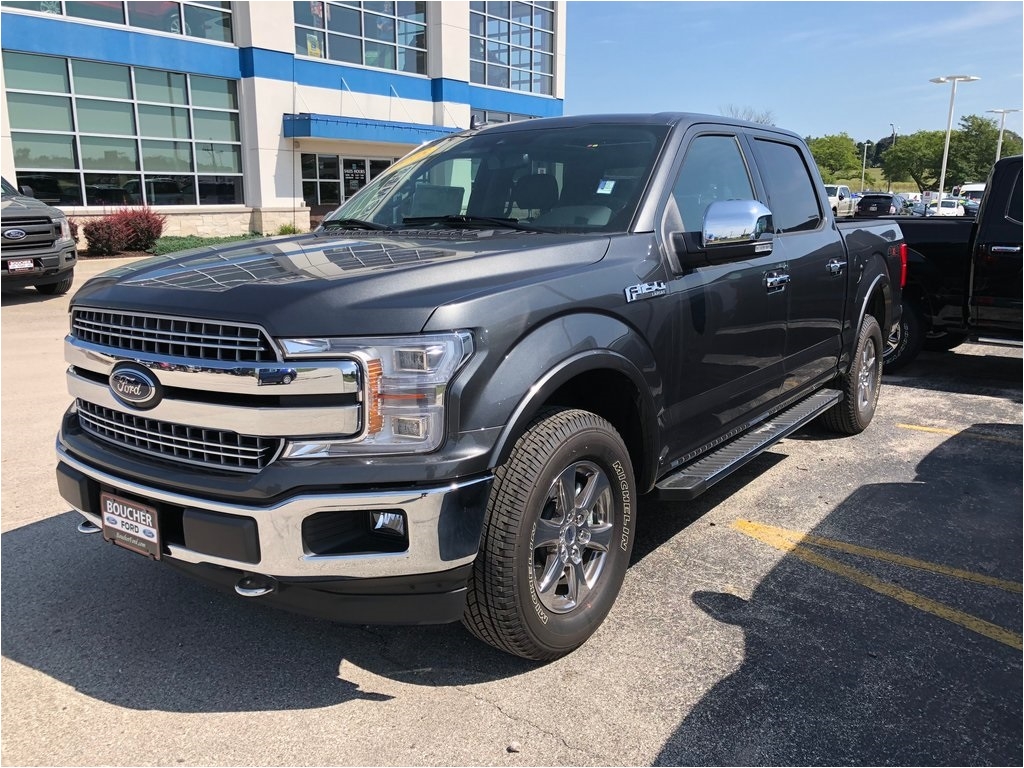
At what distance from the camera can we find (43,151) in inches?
743

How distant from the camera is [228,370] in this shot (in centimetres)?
250

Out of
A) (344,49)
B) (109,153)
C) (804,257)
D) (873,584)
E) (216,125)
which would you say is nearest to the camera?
(873,584)

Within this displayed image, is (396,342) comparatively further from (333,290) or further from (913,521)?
(913,521)

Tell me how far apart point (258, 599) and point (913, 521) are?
11.5 ft

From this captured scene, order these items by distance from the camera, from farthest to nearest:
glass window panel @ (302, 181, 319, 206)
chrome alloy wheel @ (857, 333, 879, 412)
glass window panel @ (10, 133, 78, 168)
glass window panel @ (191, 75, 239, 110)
Answer: glass window panel @ (302, 181, 319, 206) → glass window panel @ (191, 75, 239, 110) → glass window panel @ (10, 133, 78, 168) → chrome alloy wheel @ (857, 333, 879, 412)

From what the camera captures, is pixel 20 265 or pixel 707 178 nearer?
pixel 707 178

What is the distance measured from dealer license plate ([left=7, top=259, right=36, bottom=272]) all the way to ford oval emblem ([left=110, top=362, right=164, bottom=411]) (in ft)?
35.1

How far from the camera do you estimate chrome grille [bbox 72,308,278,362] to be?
2.50 meters

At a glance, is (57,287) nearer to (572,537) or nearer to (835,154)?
(572,537)

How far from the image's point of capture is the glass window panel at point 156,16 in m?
20.0

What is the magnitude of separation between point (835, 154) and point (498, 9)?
80639mm

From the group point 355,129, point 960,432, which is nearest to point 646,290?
point 960,432

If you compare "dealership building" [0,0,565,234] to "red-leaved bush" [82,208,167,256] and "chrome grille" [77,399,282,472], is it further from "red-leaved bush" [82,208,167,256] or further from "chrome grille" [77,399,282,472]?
"chrome grille" [77,399,282,472]

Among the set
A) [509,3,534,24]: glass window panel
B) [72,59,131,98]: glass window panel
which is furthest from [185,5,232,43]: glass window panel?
[509,3,534,24]: glass window panel
